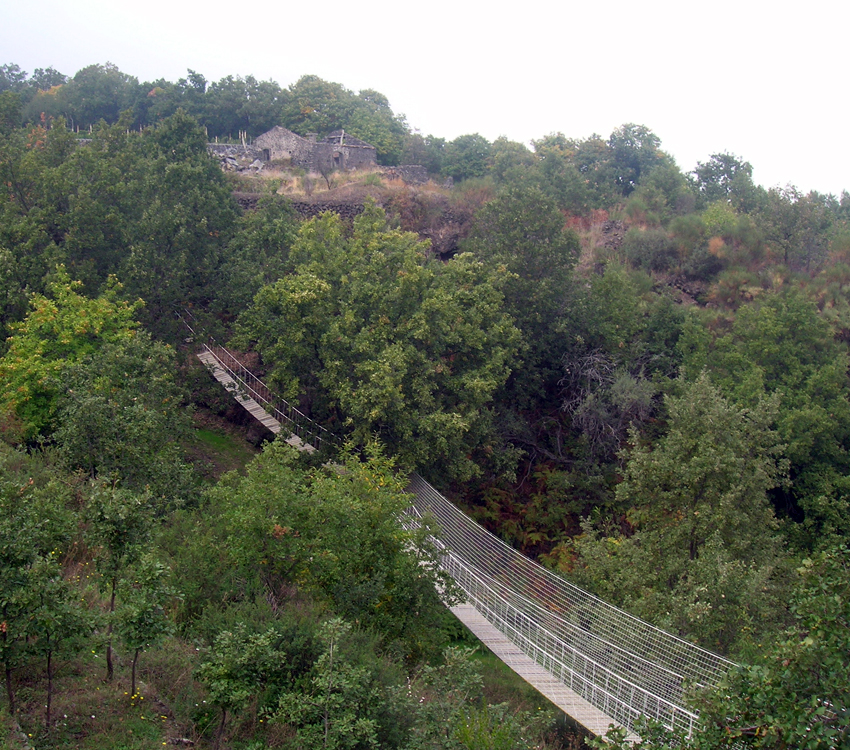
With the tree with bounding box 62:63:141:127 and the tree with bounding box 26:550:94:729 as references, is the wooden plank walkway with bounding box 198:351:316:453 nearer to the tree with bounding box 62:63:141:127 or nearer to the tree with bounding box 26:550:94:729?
the tree with bounding box 26:550:94:729

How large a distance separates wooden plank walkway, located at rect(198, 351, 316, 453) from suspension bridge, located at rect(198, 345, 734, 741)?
392cm

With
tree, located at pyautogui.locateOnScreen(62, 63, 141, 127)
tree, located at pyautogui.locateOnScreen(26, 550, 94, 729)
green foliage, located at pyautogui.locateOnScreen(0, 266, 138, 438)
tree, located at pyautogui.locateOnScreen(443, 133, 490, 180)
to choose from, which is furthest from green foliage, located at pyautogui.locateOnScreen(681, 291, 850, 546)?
tree, located at pyautogui.locateOnScreen(62, 63, 141, 127)

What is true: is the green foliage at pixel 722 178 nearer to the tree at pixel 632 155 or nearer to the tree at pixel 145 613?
the tree at pixel 632 155

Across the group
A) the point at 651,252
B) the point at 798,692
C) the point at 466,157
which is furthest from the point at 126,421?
the point at 466,157

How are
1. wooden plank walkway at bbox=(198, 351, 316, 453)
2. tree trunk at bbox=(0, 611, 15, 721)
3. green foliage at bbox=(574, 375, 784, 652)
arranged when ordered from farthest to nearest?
wooden plank walkway at bbox=(198, 351, 316, 453)
green foliage at bbox=(574, 375, 784, 652)
tree trunk at bbox=(0, 611, 15, 721)

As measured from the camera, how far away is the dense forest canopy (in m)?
6.97

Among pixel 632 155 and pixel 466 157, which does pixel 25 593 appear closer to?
pixel 466 157

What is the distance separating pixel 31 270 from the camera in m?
17.1

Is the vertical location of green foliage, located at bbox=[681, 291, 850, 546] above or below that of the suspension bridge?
above

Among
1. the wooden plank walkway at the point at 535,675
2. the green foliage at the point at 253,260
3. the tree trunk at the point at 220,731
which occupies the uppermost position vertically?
the green foliage at the point at 253,260

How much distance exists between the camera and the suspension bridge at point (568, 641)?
32.3ft

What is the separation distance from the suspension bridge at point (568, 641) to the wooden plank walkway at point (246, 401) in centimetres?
392

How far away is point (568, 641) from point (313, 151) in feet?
91.6

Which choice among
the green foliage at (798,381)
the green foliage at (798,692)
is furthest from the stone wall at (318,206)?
the green foliage at (798,692)
